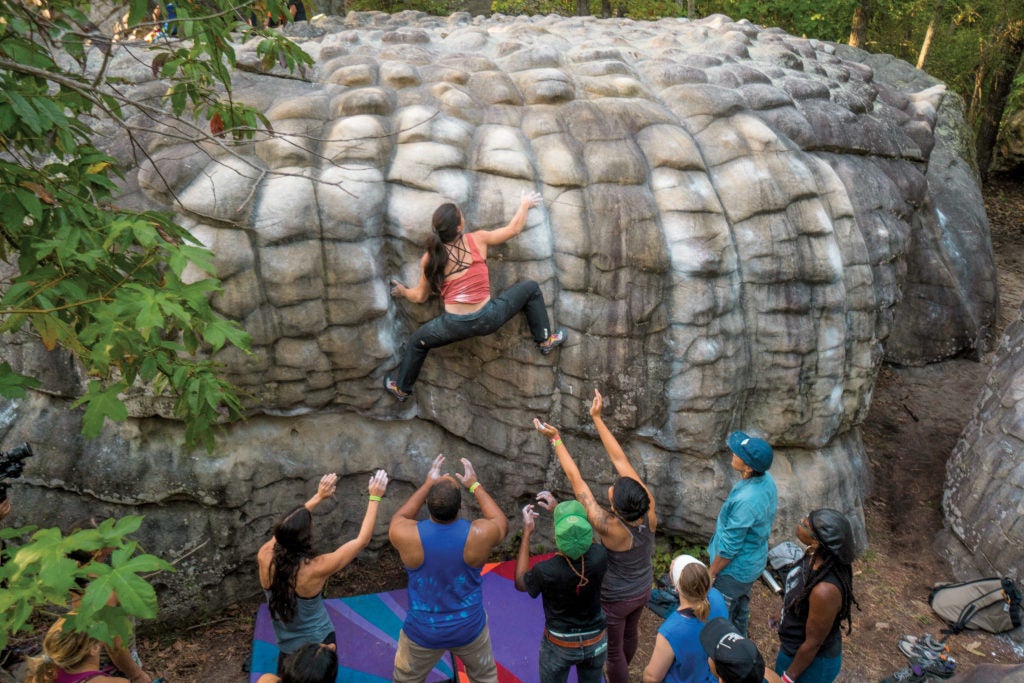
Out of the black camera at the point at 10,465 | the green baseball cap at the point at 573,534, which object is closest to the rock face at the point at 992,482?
the green baseball cap at the point at 573,534

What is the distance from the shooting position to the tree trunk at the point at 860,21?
1246 centimetres

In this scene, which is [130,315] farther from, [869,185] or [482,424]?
[869,185]

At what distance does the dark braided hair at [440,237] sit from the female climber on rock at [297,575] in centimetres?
162

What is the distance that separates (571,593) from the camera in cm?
400

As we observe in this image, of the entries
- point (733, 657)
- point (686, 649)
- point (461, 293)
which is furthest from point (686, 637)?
point (461, 293)

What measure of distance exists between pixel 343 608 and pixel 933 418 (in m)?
6.22

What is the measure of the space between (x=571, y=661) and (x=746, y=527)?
1321mm

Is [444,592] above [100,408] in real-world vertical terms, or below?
below

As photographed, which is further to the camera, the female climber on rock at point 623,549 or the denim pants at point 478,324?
the denim pants at point 478,324

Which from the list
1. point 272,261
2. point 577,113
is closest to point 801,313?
point 577,113

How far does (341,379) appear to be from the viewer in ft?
18.6

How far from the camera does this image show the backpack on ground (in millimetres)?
5750

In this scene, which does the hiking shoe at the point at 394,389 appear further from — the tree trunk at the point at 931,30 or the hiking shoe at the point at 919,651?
the tree trunk at the point at 931,30

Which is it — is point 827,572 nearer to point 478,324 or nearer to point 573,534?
point 573,534
